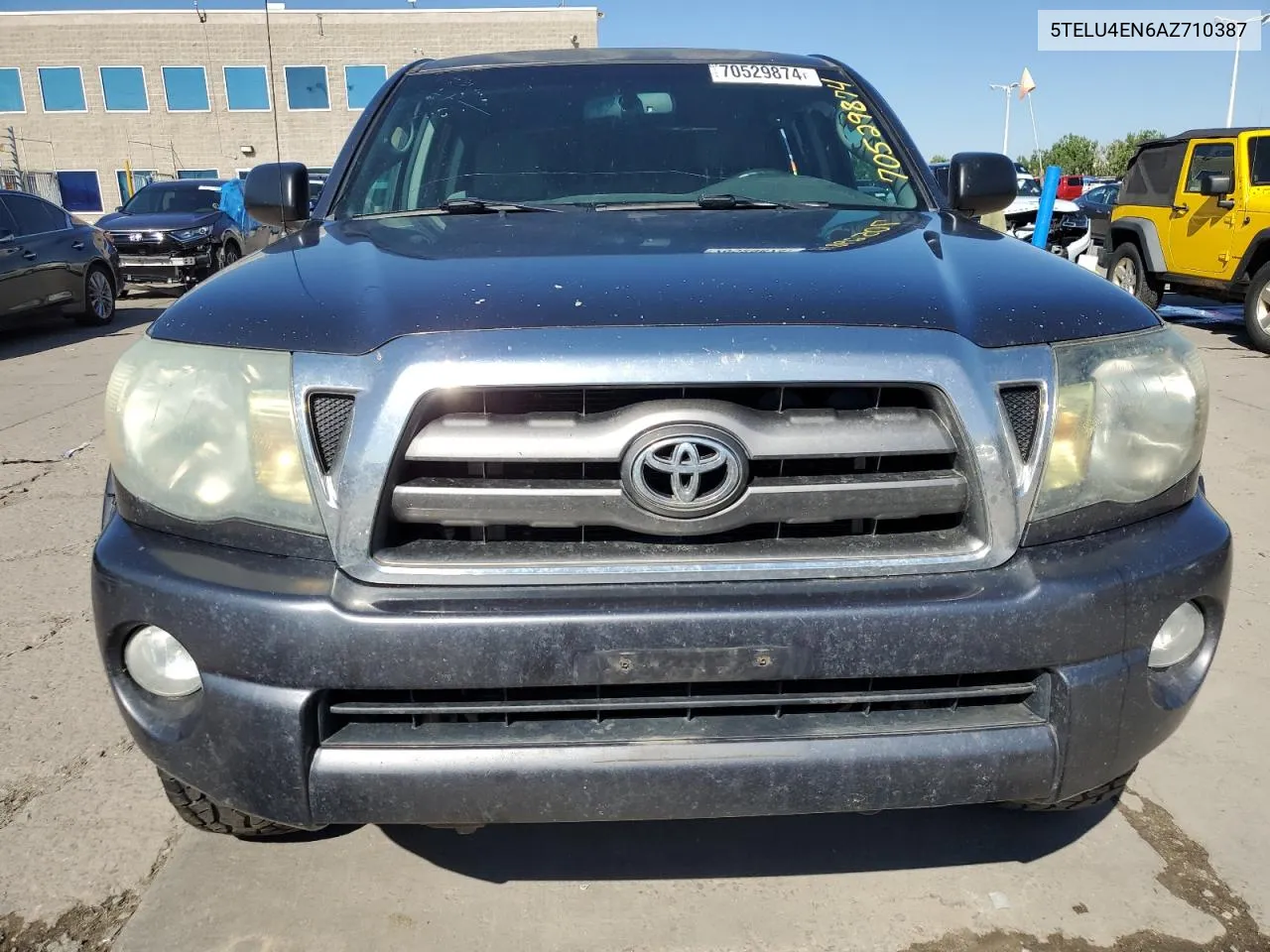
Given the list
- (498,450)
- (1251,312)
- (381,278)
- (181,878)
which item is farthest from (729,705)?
(1251,312)

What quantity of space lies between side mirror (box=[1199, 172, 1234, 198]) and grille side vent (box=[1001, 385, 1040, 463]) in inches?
365

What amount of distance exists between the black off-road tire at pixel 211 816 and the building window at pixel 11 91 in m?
47.6

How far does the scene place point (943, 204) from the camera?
2.87m

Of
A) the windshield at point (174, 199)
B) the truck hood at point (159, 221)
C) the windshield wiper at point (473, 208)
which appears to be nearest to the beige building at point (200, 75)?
the windshield at point (174, 199)

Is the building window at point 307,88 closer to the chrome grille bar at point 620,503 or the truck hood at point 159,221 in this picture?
the truck hood at point 159,221

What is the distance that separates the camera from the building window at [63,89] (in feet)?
132

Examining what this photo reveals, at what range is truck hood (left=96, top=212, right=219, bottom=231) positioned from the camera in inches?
538

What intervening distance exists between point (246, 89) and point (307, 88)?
2.45 m

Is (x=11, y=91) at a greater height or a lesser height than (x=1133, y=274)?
greater

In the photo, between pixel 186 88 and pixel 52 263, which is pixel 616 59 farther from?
pixel 186 88

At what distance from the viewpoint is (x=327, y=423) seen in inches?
63.6

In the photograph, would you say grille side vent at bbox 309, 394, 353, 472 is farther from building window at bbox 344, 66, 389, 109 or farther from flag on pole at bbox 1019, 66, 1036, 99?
building window at bbox 344, 66, 389, 109

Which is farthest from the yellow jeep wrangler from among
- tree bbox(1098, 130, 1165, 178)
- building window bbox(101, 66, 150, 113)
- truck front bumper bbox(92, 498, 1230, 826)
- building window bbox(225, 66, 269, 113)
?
tree bbox(1098, 130, 1165, 178)

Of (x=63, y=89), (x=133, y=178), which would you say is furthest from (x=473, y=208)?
(x=63, y=89)
